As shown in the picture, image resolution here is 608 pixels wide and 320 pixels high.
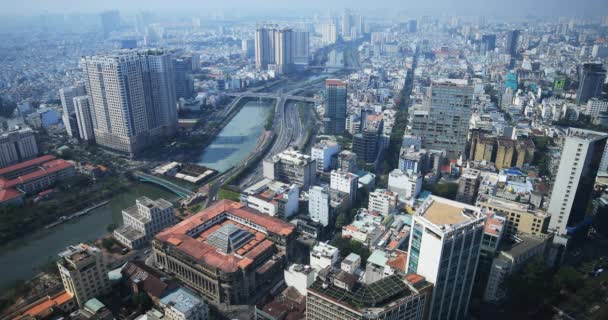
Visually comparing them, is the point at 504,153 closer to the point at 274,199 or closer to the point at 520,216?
the point at 520,216

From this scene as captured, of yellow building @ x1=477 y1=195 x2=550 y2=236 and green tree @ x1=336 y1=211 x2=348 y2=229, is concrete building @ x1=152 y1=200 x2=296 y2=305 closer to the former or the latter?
green tree @ x1=336 y1=211 x2=348 y2=229

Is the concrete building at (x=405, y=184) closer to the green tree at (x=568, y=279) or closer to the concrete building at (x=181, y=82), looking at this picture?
the green tree at (x=568, y=279)

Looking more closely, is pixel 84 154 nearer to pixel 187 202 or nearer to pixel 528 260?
pixel 187 202

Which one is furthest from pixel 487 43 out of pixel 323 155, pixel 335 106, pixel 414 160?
pixel 323 155

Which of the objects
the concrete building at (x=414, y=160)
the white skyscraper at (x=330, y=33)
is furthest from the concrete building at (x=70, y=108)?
the white skyscraper at (x=330, y=33)

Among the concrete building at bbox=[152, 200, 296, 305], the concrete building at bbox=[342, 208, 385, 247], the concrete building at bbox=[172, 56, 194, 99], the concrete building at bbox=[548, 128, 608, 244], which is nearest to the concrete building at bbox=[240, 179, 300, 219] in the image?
the concrete building at bbox=[152, 200, 296, 305]

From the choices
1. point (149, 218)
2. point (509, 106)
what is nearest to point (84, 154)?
point (149, 218)

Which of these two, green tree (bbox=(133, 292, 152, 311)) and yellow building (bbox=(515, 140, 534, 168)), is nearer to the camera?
green tree (bbox=(133, 292, 152, 311))
